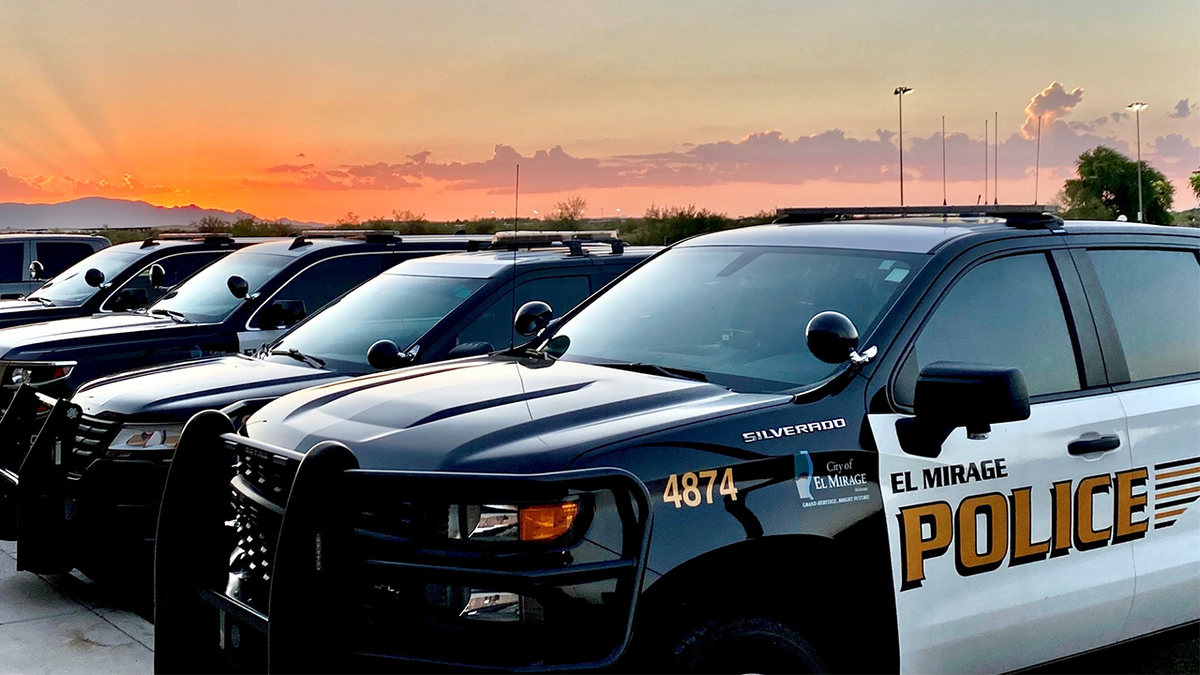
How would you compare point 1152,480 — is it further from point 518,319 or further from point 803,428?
point 518,319

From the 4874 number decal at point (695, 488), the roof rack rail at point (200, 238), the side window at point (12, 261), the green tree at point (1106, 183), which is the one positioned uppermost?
the green tree at point (1106, 183)

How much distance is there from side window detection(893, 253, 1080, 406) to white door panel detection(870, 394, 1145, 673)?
15 centimetres

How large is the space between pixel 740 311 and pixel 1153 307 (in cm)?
164

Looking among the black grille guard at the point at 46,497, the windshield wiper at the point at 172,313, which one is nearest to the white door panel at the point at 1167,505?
the black grille guard at the point at 46,497

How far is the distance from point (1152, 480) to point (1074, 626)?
24.1 inches

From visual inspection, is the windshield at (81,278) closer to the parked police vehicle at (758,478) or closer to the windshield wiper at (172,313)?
the windshield wiper at (172,313)

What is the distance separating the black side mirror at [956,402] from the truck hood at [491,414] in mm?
409

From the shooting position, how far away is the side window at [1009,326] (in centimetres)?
415

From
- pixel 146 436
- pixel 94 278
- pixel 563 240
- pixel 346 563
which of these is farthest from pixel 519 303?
pixel 94 278

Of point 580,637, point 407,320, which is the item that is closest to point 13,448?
point 407,320

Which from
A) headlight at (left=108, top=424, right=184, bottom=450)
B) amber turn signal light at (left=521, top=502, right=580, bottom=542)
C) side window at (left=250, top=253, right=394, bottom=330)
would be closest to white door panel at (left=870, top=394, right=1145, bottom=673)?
amber turn signal light at (left=521, top=502, right=580, bottom=542)

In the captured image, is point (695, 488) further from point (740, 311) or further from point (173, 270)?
point (173, 270)

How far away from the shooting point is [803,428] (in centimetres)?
365

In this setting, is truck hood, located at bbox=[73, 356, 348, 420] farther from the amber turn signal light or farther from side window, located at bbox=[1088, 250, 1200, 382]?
side window, located at bbox=[1088, 250, 1200, 382]
